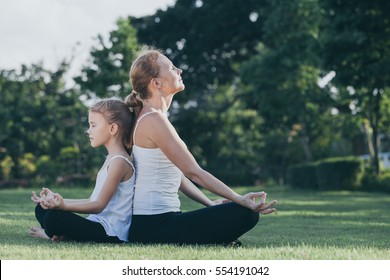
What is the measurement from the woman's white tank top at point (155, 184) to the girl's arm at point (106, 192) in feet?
0.52

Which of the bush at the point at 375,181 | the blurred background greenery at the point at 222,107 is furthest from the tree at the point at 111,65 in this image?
the bush at the point at 375,181

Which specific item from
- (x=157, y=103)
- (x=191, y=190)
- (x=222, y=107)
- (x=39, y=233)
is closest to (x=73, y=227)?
(x=39, y=233)

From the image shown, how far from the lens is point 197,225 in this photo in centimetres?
596

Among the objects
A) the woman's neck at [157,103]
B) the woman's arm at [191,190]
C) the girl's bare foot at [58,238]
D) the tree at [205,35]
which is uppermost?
the tree at [205,35]

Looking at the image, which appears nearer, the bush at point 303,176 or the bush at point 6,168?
the bush at point 303,176

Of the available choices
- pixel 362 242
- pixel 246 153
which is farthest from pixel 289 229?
pixel 246 153

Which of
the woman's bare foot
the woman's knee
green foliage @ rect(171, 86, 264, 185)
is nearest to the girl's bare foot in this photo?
the woman's knee

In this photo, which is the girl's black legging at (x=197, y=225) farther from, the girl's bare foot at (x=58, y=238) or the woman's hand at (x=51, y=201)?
the woman's hand at (x=51, y=201)

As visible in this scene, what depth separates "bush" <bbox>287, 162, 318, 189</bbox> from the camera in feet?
118

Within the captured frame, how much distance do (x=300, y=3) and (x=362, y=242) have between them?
29396 millimetres

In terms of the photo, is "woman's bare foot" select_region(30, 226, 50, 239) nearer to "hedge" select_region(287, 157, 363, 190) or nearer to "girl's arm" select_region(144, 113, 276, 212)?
"girl's arm" select_region(144, 113, 276, 212)

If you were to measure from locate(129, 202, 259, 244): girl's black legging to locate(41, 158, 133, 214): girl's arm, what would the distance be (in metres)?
0.31

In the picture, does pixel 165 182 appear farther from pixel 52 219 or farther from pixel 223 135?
pixel 223 135

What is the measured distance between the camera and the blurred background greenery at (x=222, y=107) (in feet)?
110
